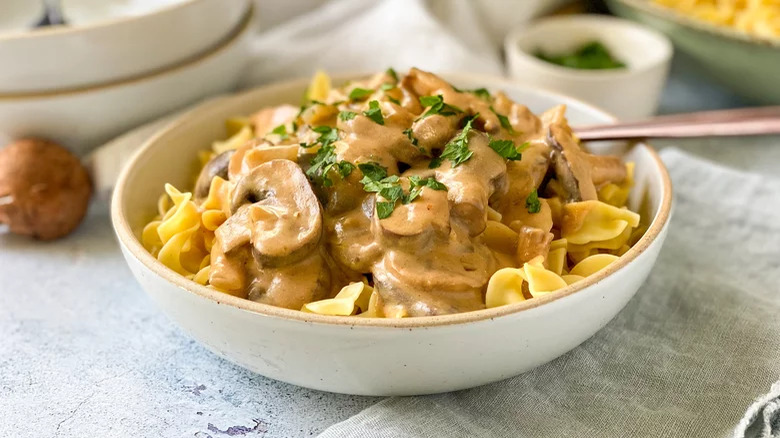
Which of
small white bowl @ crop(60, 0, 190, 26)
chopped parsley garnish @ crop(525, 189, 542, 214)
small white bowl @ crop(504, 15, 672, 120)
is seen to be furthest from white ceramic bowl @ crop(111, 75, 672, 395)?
small white bowl @ crop(60, 0, 190, 26)

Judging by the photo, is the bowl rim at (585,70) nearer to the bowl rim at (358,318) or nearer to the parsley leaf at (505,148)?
the bowl rim at (358,318)

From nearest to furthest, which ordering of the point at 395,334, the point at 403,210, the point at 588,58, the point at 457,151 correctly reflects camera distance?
1. the point at 395,334
2. the point at 403,210
3. the point at 457,151
4. the point at 588,58

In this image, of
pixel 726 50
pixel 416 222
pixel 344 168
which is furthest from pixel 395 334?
pixel 726 50

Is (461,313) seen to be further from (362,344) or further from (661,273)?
(661,273)

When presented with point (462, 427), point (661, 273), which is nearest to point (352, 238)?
point (462, 427)

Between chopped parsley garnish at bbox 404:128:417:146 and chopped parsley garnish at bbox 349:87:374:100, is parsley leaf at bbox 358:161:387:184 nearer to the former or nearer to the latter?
chopped parsley garnish at bbox 404:128:417:146

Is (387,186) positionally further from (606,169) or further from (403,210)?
(606,169)
